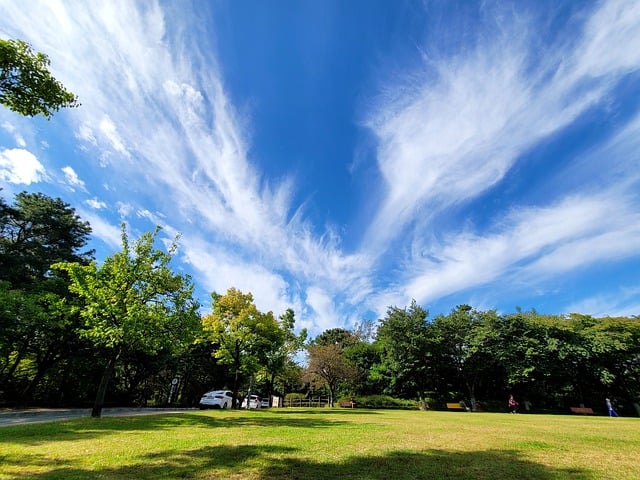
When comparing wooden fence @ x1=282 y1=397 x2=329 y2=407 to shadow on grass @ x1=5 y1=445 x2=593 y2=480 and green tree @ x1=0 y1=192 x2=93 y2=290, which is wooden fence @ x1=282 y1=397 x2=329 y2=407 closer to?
green tree @ x1=0 y1=192 x2=93 y2=290

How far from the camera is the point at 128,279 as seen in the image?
49.8ft

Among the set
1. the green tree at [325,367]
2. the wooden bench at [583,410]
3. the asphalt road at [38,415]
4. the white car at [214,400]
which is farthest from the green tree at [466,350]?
the asphalt road at [38,415]

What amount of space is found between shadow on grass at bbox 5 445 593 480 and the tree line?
9514 mm

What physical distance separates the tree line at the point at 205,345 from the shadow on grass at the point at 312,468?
9.51m

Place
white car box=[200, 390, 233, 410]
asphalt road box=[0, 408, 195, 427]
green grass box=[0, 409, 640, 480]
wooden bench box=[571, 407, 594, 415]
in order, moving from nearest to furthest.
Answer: green grass box=[0, 409, 640, 480] < asphalt road box=[0, 408, 195, 427] < white car box=[200, 390, 233, 410] < wooden bench box=[571, 407, 594, 415]

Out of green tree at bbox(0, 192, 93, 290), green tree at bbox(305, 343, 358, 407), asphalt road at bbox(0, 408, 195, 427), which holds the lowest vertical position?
asphalt road at bbox(0, 408, 195, 427)

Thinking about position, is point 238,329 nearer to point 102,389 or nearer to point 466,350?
point 102,389

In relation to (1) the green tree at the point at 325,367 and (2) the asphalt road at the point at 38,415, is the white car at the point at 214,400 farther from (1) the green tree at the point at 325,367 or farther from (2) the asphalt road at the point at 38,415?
(1) the green tree at the point at 325,367

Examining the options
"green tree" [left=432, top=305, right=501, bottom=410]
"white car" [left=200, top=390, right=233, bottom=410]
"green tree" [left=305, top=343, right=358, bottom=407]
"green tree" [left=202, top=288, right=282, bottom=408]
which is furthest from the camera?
"green tree" [left=305, top=343, right=358, bottom=407]

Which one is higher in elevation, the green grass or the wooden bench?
the wooden bench

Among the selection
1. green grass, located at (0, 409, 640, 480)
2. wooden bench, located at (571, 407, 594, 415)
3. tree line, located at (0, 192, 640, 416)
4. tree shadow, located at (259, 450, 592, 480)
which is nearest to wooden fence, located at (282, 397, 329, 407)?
tree line, located at (0, 192, 640, 416)

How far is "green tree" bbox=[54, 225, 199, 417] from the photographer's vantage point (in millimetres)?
14109

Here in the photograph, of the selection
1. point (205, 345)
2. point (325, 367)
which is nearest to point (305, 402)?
point (325, 367)

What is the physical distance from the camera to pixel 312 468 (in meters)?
5.55
